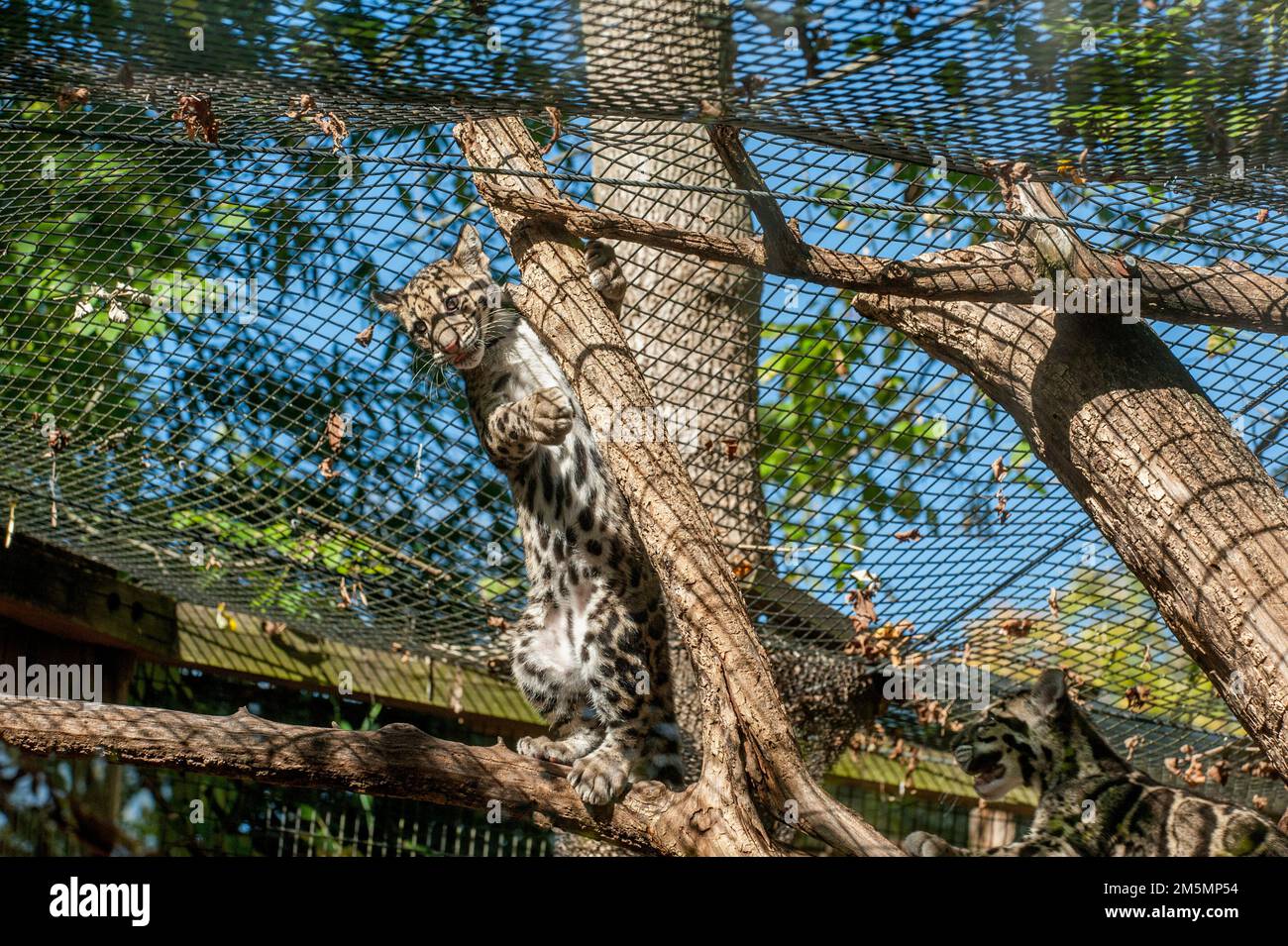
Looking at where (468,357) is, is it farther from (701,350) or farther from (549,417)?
(701,350)

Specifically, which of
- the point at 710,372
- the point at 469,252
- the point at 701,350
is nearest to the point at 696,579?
the point at 469,252

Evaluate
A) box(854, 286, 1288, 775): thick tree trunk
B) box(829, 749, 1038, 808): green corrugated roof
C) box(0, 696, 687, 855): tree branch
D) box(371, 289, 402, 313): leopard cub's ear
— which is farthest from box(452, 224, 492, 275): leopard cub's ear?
box(829, 749, 1038, 808): green corrugated roof

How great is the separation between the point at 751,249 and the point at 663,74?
0.63m

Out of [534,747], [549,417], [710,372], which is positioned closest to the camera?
[549,417]

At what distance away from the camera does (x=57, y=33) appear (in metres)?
3.26

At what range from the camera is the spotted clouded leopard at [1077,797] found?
3.99m

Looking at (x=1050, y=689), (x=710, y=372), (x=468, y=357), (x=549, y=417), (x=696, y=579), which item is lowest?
(x=1050, y=689)

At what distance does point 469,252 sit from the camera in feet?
16.0

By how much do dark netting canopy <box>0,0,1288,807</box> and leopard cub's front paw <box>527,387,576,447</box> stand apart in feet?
2.48

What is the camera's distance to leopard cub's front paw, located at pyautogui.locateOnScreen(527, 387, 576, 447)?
12.9 ft

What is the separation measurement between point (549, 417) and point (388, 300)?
1.28 metres

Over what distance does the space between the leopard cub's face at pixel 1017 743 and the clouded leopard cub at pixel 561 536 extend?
1209 millimetres

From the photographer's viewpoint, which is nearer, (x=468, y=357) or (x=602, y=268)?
(x=602, y=268)

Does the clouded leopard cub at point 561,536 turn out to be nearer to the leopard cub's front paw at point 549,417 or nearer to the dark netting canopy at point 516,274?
the leopard cub's front paw at point 549,417
